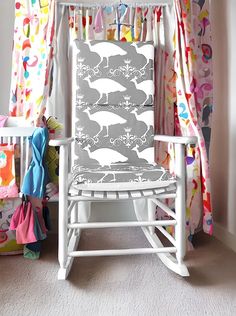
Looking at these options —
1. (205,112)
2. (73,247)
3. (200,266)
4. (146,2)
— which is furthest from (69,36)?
(200,266)

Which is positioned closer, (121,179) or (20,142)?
(121,179)

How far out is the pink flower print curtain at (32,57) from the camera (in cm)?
155

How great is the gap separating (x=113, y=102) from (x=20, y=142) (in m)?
0.52

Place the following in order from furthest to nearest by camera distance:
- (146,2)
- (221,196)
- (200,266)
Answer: (146,2) < (221,196) < (200,266)

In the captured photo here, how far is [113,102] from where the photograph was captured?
1.62 metres

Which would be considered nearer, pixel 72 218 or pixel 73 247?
pixel 73 247

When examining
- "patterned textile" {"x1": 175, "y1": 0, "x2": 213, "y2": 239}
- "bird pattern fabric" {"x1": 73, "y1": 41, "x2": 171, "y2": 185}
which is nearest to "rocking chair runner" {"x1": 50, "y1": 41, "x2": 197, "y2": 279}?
"bird pattern fabric" {"x1": 73, "y1": 41, "x2": 171, "y2": 185}

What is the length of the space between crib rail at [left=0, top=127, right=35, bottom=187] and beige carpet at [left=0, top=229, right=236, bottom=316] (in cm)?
42

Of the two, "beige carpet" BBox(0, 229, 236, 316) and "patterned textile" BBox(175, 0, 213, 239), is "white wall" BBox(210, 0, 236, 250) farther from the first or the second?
"beige carpet" BBox(0, 229, 236, 316)

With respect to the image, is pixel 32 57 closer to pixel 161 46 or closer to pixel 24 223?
pixel 161 46

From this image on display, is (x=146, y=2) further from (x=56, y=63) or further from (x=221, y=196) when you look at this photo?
(x=221, y=196)

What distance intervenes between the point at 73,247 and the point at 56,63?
1021 millimetres

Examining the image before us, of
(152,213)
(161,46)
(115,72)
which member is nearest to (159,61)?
(161,46)

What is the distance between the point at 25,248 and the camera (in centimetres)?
145
